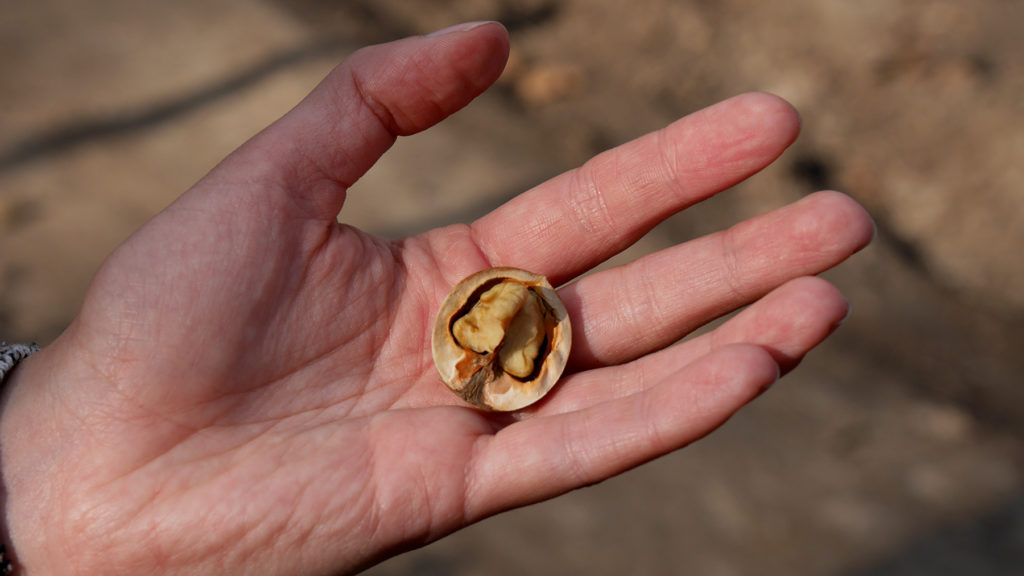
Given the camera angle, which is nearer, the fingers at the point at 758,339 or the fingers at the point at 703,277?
the fingers at the point at 758,339

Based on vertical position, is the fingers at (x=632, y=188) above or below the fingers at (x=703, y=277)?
above

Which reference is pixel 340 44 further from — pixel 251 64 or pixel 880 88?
pixel 880 88

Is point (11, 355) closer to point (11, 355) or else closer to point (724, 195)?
point (11, 355)

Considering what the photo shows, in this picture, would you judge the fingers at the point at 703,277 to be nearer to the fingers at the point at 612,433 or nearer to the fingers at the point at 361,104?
the fingers at the point at 612,433

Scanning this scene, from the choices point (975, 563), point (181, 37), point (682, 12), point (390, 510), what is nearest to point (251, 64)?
point (181, 37)

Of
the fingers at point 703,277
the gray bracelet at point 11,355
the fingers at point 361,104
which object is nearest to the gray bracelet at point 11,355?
the gray bracelet at point 11,355

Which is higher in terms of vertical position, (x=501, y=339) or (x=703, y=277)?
(x=501, y=339)

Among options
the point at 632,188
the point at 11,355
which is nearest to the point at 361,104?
the point at 632,188

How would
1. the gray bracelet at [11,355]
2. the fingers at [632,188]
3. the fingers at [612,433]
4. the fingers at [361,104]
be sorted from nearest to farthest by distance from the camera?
the fingers at [612,433] → the gray bracelet at [11,355] → the fingers at [361,104] → the fingers at [632,188]
